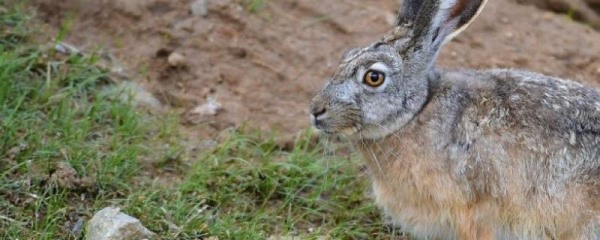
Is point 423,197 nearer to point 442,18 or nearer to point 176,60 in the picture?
point 442,18

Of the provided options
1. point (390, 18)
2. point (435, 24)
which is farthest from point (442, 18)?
point (390, 18)

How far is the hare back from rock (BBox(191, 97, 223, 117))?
1.45 m

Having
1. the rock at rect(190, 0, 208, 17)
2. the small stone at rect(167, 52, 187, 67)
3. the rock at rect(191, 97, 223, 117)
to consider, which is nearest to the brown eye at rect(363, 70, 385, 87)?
the rock at rect(191, 97, 223, 117)

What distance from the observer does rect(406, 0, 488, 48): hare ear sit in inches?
228

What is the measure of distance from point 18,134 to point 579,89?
2.92m

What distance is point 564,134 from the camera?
5.64 m

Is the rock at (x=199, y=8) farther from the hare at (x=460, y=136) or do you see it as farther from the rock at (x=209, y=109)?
the hare at (x=460, y=136)

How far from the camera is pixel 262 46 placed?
7723 mm

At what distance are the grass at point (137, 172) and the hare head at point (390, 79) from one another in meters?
0.67

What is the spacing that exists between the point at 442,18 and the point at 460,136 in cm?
59

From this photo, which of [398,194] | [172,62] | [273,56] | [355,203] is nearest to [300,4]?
[273,56]

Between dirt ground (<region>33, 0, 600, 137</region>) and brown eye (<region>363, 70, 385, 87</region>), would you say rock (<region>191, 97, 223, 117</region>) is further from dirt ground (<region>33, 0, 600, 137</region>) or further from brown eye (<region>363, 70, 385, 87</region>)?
brown eye (<region>363, 70, 385, 87</region>)

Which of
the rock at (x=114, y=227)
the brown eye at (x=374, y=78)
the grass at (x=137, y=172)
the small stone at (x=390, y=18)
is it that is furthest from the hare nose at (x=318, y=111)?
the small stone at (x=390, y=18)

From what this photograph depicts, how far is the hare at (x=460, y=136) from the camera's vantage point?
561 centimetres
